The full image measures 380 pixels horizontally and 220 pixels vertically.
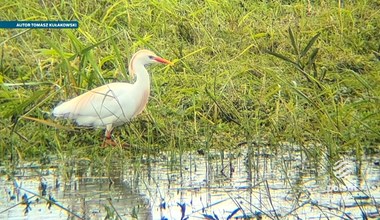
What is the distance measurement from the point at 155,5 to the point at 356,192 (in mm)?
4222

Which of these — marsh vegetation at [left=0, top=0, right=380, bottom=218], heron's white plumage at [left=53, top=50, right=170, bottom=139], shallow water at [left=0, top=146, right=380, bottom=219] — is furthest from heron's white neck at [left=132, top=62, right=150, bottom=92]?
shallow water at [left=0, top=146, right=380, bottom=219]

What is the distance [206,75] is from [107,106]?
1638 mm

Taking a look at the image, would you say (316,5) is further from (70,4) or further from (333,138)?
(333,138)

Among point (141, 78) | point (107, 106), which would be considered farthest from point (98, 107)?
point (141, 78)

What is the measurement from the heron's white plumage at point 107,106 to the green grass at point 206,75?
14 cm

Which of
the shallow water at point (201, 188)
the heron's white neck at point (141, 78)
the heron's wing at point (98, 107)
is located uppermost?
the heron's white neck at point (141, 78)

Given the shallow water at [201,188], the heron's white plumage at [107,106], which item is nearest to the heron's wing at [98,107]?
the heron's white plumage at [107,106]

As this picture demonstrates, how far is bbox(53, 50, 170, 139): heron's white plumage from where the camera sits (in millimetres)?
7512

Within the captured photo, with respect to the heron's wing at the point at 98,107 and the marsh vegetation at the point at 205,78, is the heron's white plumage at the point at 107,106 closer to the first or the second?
the heron's wing at the point at 98,107

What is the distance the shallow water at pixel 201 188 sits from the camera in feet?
19.2

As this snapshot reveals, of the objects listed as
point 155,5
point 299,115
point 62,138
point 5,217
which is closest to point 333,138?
point 299,115

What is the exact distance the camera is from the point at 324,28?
9.97 m

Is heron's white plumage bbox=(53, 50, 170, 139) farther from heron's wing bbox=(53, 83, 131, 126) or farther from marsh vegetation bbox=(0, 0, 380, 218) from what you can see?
marsh vegetation bbox=(0, 0, 380, 218)

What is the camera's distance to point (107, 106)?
7.66 m
